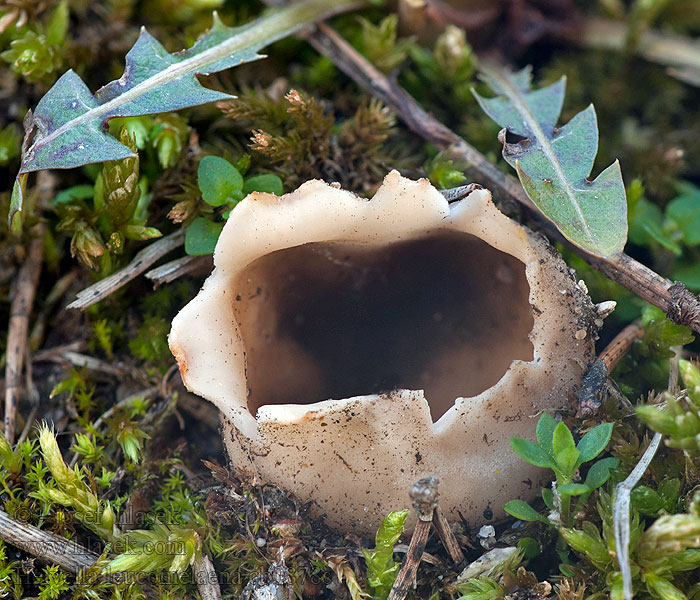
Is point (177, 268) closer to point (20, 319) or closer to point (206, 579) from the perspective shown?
point (20, 319)

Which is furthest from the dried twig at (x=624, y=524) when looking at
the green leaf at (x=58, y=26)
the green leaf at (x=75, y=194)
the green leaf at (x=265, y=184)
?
the green leaf at (x=58, y=26)

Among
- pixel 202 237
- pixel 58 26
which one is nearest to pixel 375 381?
pixel 202 237

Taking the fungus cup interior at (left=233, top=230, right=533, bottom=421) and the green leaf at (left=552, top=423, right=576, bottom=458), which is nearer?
the green leaf at (left=552, top=423, right=576, bottom=458)

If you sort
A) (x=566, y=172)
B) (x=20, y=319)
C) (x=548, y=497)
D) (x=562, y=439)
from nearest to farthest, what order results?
(x=562, y=439), (x=548, y=497), (x=566, y=172), (x=20, y=319)

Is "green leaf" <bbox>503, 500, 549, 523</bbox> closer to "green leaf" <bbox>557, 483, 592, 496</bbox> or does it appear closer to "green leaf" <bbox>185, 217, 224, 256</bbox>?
"green leaf" <bbox>557, 483, 592, 496</bbox>

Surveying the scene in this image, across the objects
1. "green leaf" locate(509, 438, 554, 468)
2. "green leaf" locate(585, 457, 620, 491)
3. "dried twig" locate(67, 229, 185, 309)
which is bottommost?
"green leaf" locate(585, 457, 620, 491)

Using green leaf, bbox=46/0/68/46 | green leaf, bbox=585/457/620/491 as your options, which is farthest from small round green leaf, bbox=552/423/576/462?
green leaf, bbox=46/0/68/46

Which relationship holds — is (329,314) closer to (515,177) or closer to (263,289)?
(263,289)

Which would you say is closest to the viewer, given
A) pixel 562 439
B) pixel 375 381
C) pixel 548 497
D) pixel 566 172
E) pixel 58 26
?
pixel 562 439
